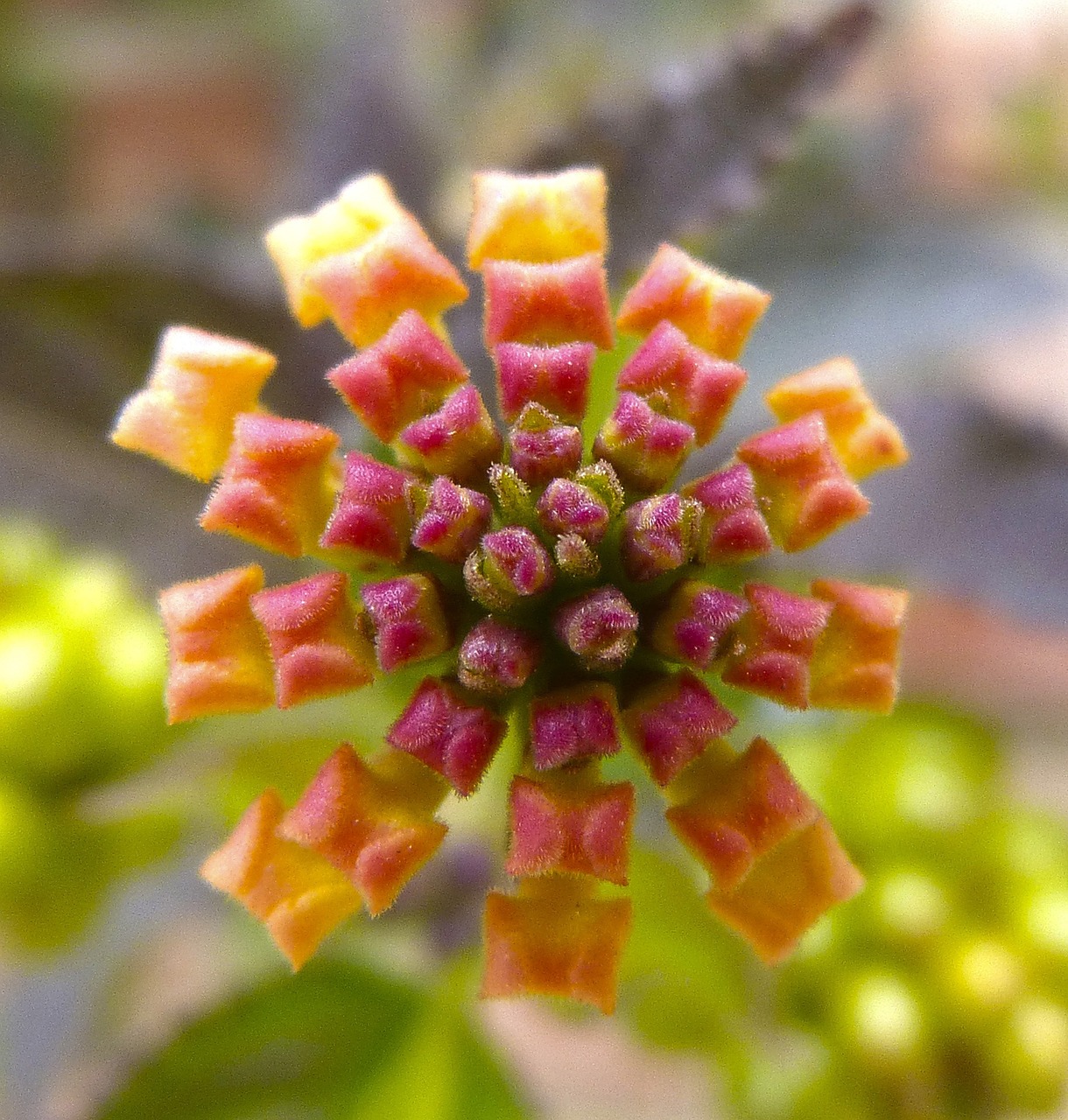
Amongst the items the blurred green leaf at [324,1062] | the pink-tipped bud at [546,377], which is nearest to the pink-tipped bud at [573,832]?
the pink-tipped bud at [546,377]

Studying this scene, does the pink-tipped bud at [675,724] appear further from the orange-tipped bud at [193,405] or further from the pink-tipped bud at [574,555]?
the orange-tipped bud at [193,405]

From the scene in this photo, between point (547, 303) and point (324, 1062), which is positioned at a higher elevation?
point (547, 303)

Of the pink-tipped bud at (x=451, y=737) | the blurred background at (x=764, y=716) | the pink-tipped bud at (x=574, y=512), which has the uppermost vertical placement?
the pink-tipped bud at (x=574, y=512)

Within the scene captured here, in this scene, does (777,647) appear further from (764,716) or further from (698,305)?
(764,716)

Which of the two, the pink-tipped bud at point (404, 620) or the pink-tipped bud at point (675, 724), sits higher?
the pink-tipped bud at point (404, 620)

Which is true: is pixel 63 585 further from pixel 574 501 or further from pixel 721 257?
pixel 721 257

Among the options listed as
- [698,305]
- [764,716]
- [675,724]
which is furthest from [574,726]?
[764,716]
